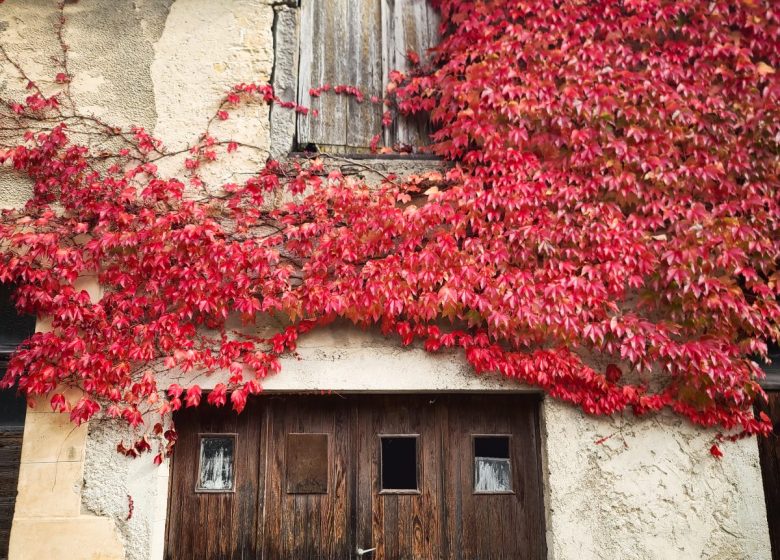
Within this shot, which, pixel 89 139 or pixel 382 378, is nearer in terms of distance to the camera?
pixel 382 378

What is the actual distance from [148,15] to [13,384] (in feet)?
8.68

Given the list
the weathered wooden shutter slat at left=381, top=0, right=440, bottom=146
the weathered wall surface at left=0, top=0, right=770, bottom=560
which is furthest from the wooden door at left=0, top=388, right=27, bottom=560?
the weathered wooden shutter slat at left=381, top=0, right=440, bottom=146

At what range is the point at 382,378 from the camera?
346 centimetres

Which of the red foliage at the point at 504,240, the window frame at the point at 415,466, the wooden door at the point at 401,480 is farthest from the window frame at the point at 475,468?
the red foliage at the point at 504,240

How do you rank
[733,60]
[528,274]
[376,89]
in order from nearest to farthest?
[528,274]
[733,60]
[376,89]

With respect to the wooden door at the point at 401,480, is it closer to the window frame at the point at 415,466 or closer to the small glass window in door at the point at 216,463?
the window frame at the point at 415,466

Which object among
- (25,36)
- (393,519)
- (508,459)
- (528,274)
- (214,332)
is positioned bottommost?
(393,519)

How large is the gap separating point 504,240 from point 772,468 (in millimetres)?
2292

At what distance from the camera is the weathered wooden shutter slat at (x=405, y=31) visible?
13.9ft

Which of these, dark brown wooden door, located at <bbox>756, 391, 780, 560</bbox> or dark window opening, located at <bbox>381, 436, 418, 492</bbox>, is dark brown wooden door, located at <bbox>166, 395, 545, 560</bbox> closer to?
dark window opening, located at <bbox>381, 436, 418, 492</bbox>

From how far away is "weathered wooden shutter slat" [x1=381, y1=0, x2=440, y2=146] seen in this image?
4.23 meters

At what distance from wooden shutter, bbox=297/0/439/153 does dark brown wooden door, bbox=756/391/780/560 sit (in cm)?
298

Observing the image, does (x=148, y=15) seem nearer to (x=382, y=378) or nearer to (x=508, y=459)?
(x=382, y=378)

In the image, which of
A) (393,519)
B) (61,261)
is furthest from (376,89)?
(393,519)
